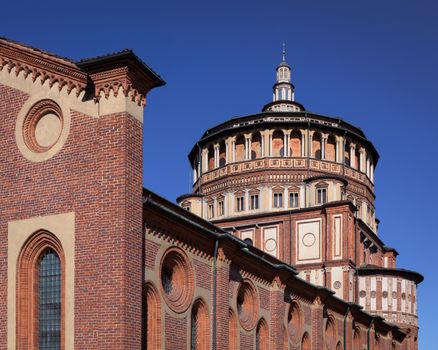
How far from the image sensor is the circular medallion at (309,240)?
46.2 meters

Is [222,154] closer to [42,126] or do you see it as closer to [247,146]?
[247,146]

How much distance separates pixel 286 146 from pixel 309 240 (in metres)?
8.42

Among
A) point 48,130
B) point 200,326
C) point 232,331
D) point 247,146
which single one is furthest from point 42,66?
point 247,146

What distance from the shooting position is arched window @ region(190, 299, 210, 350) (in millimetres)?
22828

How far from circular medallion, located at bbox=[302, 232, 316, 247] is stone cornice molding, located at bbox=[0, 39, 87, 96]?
30.1 metres

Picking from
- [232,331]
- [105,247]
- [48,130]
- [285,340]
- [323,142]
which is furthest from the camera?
[323,142]

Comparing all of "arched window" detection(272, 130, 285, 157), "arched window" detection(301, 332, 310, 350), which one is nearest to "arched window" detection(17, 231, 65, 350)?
"arched window" detection(301, 332, 310, 350)

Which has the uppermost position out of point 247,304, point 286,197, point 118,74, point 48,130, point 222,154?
point 222,154

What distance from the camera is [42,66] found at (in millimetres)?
18609

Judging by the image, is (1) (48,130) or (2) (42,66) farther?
(2) (42,66)

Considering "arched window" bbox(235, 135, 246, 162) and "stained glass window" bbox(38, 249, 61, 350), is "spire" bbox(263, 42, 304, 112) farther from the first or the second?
"stained glass window" bbox(38, 249, 61, 350)

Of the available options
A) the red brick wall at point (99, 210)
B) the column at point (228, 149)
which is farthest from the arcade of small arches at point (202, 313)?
the column at point (228, 149)

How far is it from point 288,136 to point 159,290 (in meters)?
33.1

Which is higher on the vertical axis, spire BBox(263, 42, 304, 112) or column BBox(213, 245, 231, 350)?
spire BBox(263, 42, 304, 112)
